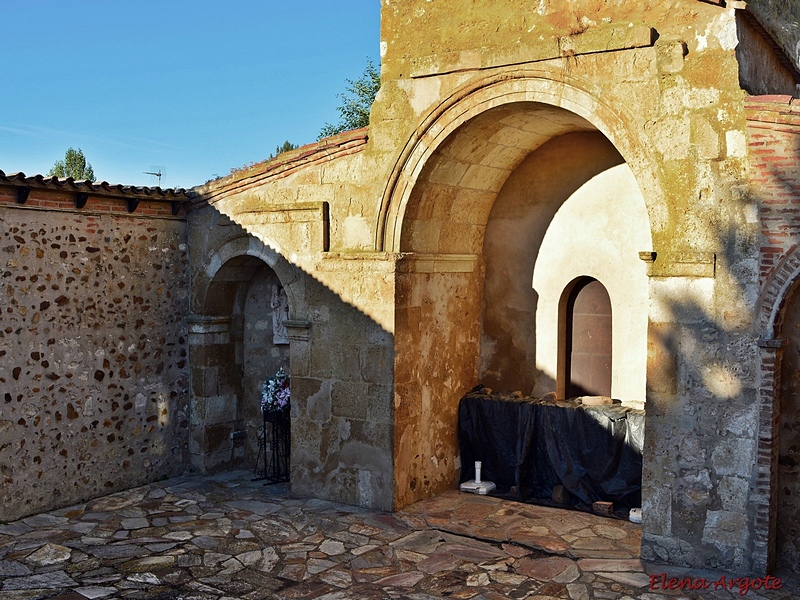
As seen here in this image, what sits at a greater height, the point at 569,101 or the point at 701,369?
the point at 569,101

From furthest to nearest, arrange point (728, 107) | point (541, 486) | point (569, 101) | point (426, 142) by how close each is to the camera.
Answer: point (541, 486) < point (426, 142) < point (569, 101) < point (728, 107)

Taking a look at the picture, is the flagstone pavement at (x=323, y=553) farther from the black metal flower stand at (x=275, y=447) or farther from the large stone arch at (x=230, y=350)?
the large stone arch at (x=230, y=350)

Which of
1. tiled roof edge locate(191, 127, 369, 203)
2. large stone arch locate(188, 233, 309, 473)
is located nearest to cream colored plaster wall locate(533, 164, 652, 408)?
tiled roof edge locate(191, 127, 369, 203)

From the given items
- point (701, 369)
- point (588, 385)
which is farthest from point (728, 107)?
point (588, 385)

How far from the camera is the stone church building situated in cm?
676

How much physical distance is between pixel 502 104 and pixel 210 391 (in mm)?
5168

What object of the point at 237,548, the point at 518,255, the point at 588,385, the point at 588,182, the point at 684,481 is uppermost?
the point at 588,182

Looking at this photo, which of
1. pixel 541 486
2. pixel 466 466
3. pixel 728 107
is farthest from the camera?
pixel 466 466

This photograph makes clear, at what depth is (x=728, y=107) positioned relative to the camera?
674 cm

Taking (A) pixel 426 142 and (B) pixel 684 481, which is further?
(A) pixel 426 142

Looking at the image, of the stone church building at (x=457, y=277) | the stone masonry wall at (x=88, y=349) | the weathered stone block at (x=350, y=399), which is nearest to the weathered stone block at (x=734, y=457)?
the stone church building at (x=457, y=277)

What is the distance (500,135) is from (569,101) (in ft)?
4.14

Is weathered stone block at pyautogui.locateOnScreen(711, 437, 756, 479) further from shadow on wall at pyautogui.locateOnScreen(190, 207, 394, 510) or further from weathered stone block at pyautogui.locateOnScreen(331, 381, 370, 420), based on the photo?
weathered stone block at pyautogui.locateOnScreen(331, 381, 370, 420)

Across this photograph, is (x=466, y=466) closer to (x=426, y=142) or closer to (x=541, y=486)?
(x=541, y=486)
